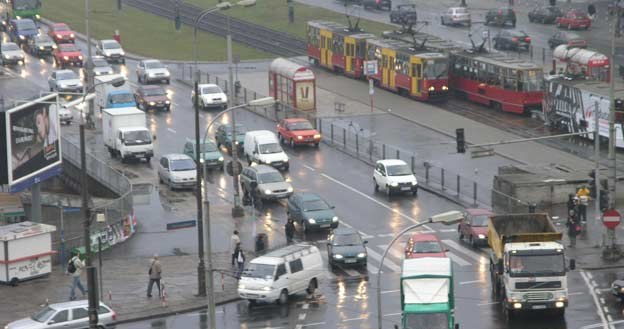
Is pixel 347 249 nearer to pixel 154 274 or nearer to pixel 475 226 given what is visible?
pixel 475 226

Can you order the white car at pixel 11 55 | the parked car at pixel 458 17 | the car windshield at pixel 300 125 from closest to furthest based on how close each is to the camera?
the car windshield at pixel 300 125
the white car at pixel 11 55
the parked car at pixel 458 17

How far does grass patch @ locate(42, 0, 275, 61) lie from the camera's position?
115188mm

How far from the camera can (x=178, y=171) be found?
72.6m

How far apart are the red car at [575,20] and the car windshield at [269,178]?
57.1 m

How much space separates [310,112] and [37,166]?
100ft

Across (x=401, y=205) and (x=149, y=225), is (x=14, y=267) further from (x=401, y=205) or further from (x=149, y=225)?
(x=401, y=205)

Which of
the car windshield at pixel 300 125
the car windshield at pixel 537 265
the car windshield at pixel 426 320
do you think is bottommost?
the car windshield at pixel 300 125

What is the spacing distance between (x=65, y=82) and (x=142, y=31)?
98.6ft

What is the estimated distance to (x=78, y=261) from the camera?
52.7 m

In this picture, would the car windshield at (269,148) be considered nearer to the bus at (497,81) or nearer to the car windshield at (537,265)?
the bus at (497,81)

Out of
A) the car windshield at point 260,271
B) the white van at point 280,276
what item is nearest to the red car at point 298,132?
the white van at point 280,276

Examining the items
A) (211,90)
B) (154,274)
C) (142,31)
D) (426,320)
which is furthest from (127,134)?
(142,31)

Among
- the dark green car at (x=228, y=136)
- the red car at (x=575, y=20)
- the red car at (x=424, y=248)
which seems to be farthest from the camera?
the red car at (x=575, y=20)

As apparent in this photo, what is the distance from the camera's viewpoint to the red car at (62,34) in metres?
114
